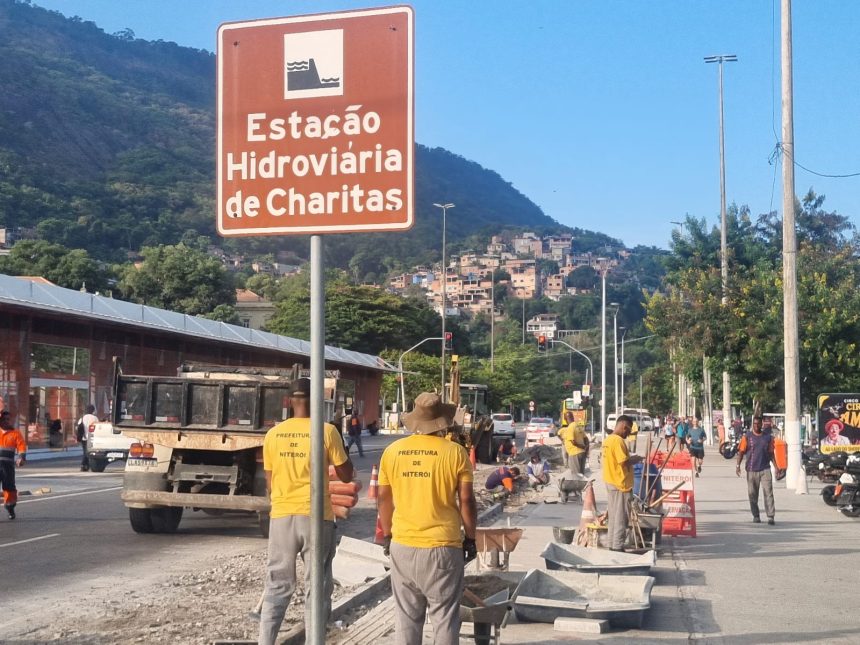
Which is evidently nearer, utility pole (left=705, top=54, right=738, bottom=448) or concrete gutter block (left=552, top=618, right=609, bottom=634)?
concrete gutter block (left=552, top=618, right=609, bottom=634)

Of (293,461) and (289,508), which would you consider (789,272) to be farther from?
(289,508)

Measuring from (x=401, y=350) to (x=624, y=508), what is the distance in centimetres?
7778

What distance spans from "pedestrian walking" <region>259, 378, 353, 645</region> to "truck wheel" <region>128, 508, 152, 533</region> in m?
8.36

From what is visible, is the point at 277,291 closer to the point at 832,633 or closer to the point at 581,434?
the point at 581,434

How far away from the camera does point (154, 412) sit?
15.1 meters

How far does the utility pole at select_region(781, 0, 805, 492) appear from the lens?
79.4 ft

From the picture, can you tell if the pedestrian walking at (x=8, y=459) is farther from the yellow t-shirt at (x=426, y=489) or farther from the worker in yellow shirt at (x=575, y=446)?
the worker in yellow shirt at (x=575, y=446)

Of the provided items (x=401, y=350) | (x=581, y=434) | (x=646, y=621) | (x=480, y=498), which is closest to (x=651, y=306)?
(x=581, y=434)

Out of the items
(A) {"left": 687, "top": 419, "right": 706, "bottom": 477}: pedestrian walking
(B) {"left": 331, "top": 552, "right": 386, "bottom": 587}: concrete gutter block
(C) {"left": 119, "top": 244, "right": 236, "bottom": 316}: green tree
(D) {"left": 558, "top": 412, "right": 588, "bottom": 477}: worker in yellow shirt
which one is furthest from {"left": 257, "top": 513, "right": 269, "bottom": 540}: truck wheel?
(C) {"left": 119, "top": 244, "right": 236, "bottom": 316}: green tree

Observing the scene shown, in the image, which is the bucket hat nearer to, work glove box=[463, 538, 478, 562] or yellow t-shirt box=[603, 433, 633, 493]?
work glove box=[463, 538, 478, 562]

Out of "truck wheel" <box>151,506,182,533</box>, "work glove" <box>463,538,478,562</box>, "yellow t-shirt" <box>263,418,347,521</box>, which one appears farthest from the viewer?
"truck wheel" <box>151,506,182,533</box>

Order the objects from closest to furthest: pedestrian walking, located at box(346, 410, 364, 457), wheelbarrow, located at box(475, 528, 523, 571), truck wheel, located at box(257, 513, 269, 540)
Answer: wheelbarrow, located at box(475, 528, 523, 571), truck wheel, located at box(257, 513, 269, 540), pedestrian walking, located at box(346, 410, 364, 457)

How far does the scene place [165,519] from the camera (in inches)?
608

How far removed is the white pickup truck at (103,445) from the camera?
1102 inches
